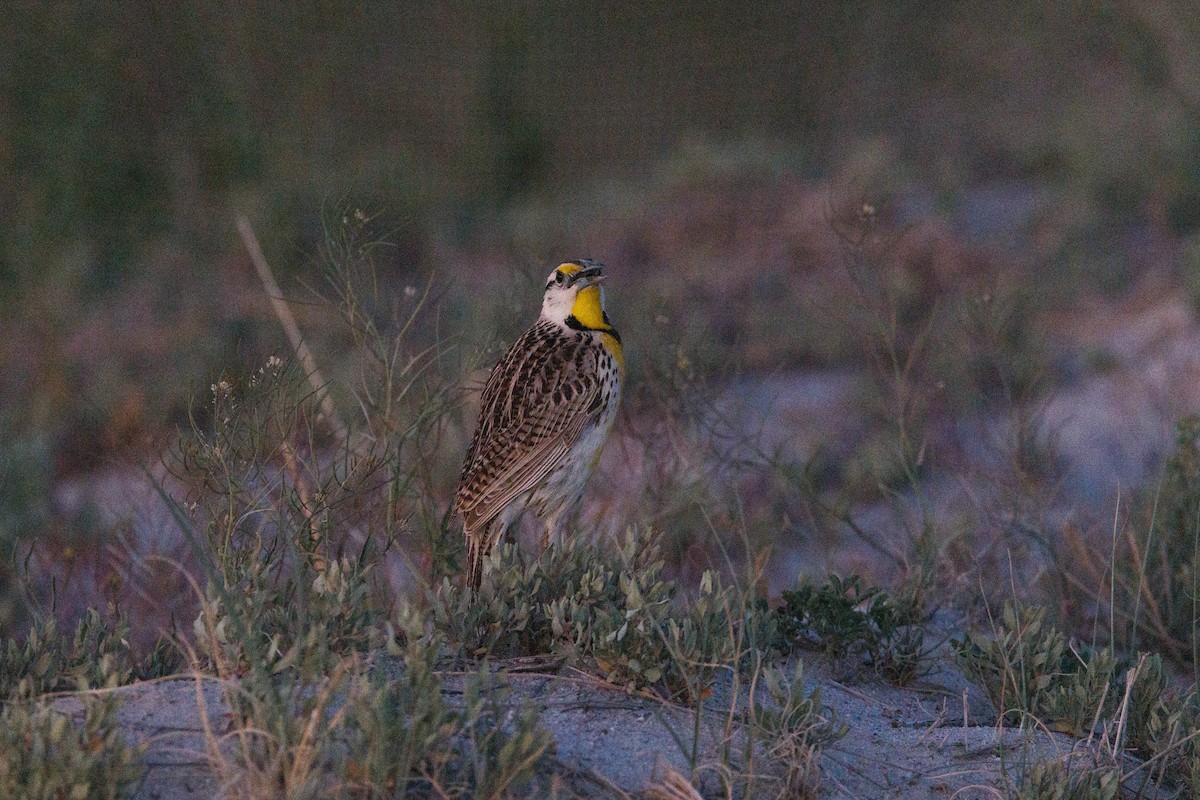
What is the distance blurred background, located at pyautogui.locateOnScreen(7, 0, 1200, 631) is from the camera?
21.9 ft

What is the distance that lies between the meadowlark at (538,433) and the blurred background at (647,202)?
0.65 feet

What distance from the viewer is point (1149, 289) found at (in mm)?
8945

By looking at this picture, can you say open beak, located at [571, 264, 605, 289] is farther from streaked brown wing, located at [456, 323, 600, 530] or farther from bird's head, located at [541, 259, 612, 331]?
streaked brown wing, located at [456, 323, 600, 530]

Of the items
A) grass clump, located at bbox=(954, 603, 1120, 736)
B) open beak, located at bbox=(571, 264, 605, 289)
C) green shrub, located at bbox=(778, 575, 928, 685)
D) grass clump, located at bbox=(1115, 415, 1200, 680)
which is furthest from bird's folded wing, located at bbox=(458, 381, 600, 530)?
grass clump, located at bbox=(1115, 415, 1200, 680)

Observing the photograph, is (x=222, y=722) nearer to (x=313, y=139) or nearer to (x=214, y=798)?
(x=214, y=798)

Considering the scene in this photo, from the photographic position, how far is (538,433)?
4676 mm

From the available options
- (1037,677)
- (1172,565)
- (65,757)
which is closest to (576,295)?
(1037,677)

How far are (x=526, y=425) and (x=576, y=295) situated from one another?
0.54 metres

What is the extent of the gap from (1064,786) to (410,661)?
1.48 metres

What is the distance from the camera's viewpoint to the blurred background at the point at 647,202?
21.9ft

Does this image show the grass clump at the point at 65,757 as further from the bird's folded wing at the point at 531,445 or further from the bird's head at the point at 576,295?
the bird's head at the point at 576,295

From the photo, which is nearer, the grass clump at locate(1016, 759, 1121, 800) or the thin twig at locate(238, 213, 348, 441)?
the grass clump at locate(1016, 759, 1121, 800)

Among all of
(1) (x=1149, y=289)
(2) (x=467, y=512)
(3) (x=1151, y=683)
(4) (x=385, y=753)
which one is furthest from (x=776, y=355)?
(4) (x=385, y=753)

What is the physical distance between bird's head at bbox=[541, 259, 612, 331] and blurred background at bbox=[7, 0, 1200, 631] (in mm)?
343
